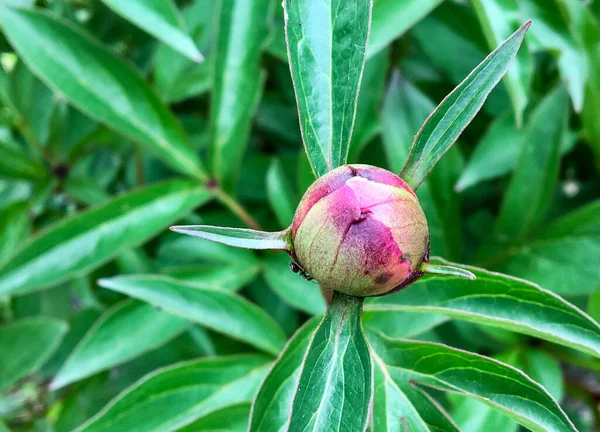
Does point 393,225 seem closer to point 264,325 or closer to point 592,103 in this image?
point 264,325

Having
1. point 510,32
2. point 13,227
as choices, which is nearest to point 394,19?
point 510,32

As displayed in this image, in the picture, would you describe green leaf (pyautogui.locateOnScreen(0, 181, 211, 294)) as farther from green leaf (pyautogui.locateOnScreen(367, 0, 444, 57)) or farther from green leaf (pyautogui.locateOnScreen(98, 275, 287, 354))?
green leaf (pyautogui.locateOnScreen(367, 0, 444, 57))

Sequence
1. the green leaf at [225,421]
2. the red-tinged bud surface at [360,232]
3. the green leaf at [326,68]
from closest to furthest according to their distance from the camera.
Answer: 1. the red-tinged bud surface at [360,232]
2. the green leaf at [326,68]
3. the green leaf at [225,421]

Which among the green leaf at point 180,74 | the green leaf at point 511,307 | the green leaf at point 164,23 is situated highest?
the green leaf at point 180,74

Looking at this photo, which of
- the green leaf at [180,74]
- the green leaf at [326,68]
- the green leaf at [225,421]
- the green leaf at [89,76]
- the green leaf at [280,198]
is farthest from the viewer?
the green leaf at [180,74]

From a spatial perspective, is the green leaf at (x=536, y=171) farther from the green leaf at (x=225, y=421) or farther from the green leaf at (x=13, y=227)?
the green leaf at (x=13, y=227)

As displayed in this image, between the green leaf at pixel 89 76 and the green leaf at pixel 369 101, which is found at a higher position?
the green leaf at pixel 369 101

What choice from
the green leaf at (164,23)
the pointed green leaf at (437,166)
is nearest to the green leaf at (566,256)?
the pointed green leaf at (437,166)
